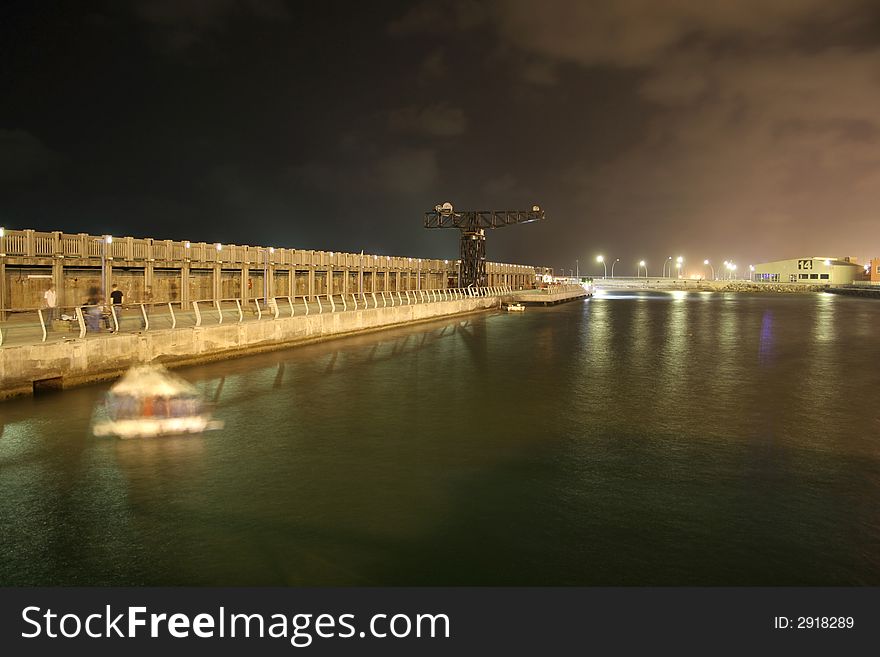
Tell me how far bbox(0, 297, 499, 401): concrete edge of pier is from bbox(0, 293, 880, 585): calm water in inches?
42.6

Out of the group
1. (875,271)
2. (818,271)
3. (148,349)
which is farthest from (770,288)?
(148,349)

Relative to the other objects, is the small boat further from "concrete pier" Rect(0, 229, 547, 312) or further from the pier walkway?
"concrete pier" Rect(0, 229, 547, 312)

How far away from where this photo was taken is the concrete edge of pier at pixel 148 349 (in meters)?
14.3

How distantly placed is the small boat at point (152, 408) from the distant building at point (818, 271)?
153451 millimetres

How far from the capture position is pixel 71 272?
30.1 meters

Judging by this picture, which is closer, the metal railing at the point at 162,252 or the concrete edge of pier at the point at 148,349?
the concrete edge of pier at the point at 148,349

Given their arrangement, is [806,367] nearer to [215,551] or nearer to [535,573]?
[535,573]

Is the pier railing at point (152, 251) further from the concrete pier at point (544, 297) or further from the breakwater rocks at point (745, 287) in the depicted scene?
the breakwater rocks at point (745, 287)

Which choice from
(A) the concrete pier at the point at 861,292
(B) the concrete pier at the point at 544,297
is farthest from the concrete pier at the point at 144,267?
(A) the concrete pier at the point at 861,292

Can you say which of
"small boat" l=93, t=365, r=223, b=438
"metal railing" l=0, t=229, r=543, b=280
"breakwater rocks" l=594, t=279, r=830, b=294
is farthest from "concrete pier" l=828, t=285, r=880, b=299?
"small boat" l=93, t=365, r=223, b=438

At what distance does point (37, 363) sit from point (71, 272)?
17883 millimetres

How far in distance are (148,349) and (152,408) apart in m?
5.50

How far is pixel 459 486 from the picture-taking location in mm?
8102

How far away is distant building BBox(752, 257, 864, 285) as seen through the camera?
151m
